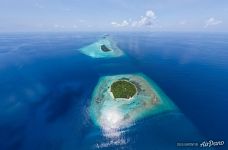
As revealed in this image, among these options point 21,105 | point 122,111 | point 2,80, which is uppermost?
point 2,80

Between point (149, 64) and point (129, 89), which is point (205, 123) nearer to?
point (129, 89)

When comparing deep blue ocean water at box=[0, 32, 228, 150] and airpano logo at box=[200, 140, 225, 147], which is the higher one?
deep blue ocean water at box=[0, 32, 228, 150]

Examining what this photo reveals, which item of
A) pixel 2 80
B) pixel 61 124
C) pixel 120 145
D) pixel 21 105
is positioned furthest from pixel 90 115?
pixel 2 80

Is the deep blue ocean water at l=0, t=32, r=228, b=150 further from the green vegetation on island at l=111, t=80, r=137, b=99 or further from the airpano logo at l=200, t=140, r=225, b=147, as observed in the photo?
the green vegetation on island at l=111, t=80, r=137, b=99

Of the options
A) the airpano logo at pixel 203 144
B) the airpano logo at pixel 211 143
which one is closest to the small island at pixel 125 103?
the airpano logo at pixel 203 144

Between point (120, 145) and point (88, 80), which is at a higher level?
point (88, 80)

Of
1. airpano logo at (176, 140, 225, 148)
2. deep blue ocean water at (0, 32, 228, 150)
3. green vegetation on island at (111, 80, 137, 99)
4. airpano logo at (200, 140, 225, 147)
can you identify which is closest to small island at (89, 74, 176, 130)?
green vegetation on island at (111, 80, 137, 99)

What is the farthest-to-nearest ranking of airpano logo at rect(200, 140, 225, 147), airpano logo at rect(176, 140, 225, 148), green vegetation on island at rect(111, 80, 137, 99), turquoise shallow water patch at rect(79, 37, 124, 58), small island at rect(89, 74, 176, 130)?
1. turquoise shallow water patch at rect(79, 37, 124, 58)
2. green vegetation on island at rect(111, 80, 137, 99)
3. small island at rect(89, 74, 176, 130)
4. airpano logo at rect(200, 140, 225, 147)
5. airpano logo at rect(176, 140, 225, 148)

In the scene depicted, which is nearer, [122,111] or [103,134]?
[103,134]
